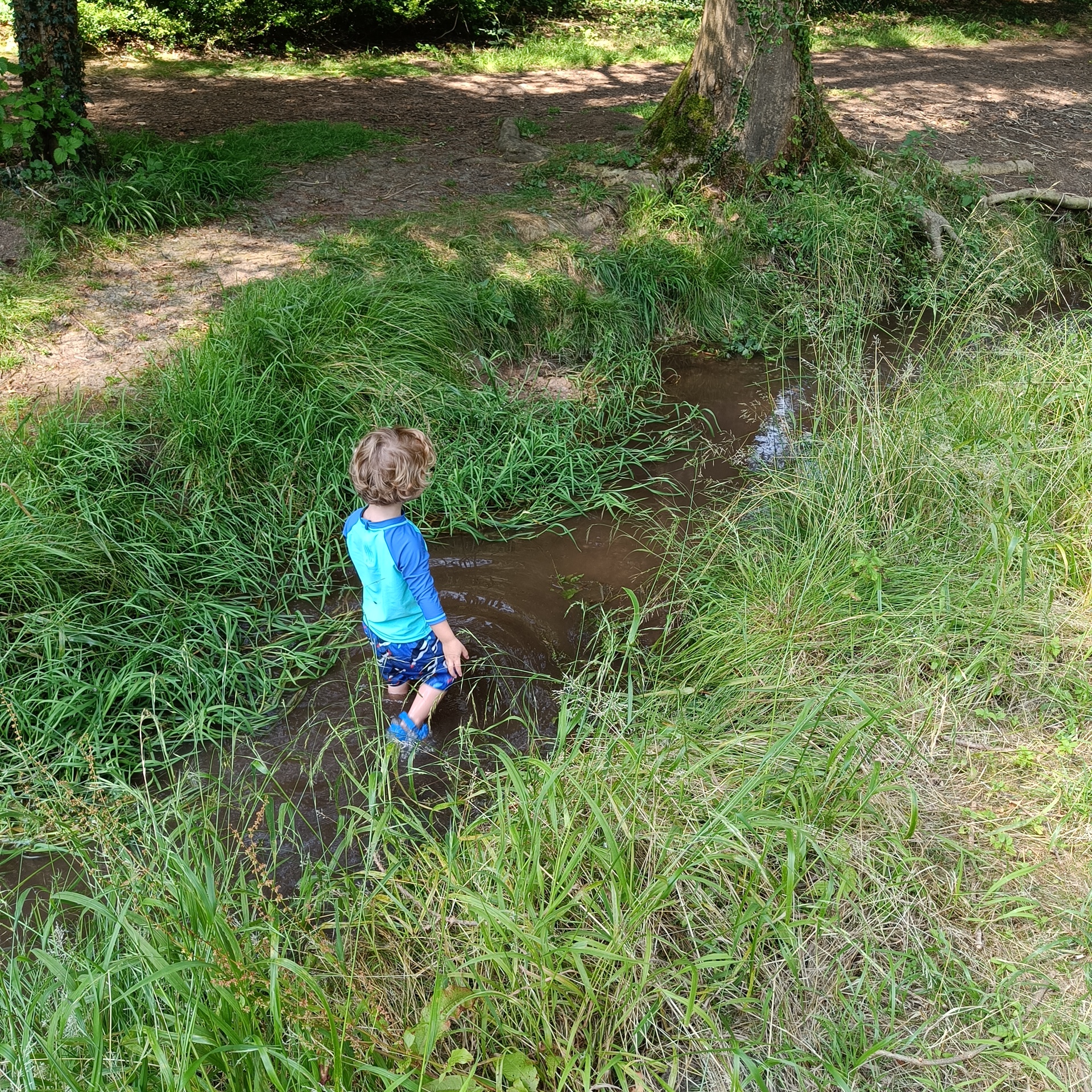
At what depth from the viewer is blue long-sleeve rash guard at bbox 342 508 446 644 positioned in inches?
121

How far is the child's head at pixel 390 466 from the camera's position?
2961 mm

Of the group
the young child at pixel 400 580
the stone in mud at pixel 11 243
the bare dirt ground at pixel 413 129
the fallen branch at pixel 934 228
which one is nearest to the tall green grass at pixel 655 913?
the young child at pixel 400 580

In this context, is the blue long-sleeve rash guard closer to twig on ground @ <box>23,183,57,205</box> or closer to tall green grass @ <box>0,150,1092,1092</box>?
tall green grass @ <box>0,150,1092,1092</box>

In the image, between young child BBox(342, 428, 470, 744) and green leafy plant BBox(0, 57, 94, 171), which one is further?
green leafy plant BBox(0, 57, 94, 171)

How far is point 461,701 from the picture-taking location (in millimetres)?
3648

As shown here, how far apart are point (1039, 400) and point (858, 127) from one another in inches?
250

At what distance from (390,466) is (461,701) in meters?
1.14

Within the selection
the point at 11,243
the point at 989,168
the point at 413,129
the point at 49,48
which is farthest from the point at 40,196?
the point at 989,168

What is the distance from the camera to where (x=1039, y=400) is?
419 centimetres

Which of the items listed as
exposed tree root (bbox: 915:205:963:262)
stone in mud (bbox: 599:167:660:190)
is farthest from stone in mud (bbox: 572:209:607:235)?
exposed tree root (bbox: 915:205:963:262)

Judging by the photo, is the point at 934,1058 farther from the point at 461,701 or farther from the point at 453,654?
the point at 461,701

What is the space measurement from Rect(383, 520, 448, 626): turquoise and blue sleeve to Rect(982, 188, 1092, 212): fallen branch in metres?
6.96

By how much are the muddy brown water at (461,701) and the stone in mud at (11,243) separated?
334 centimetres

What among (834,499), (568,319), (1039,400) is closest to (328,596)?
(834,499)
